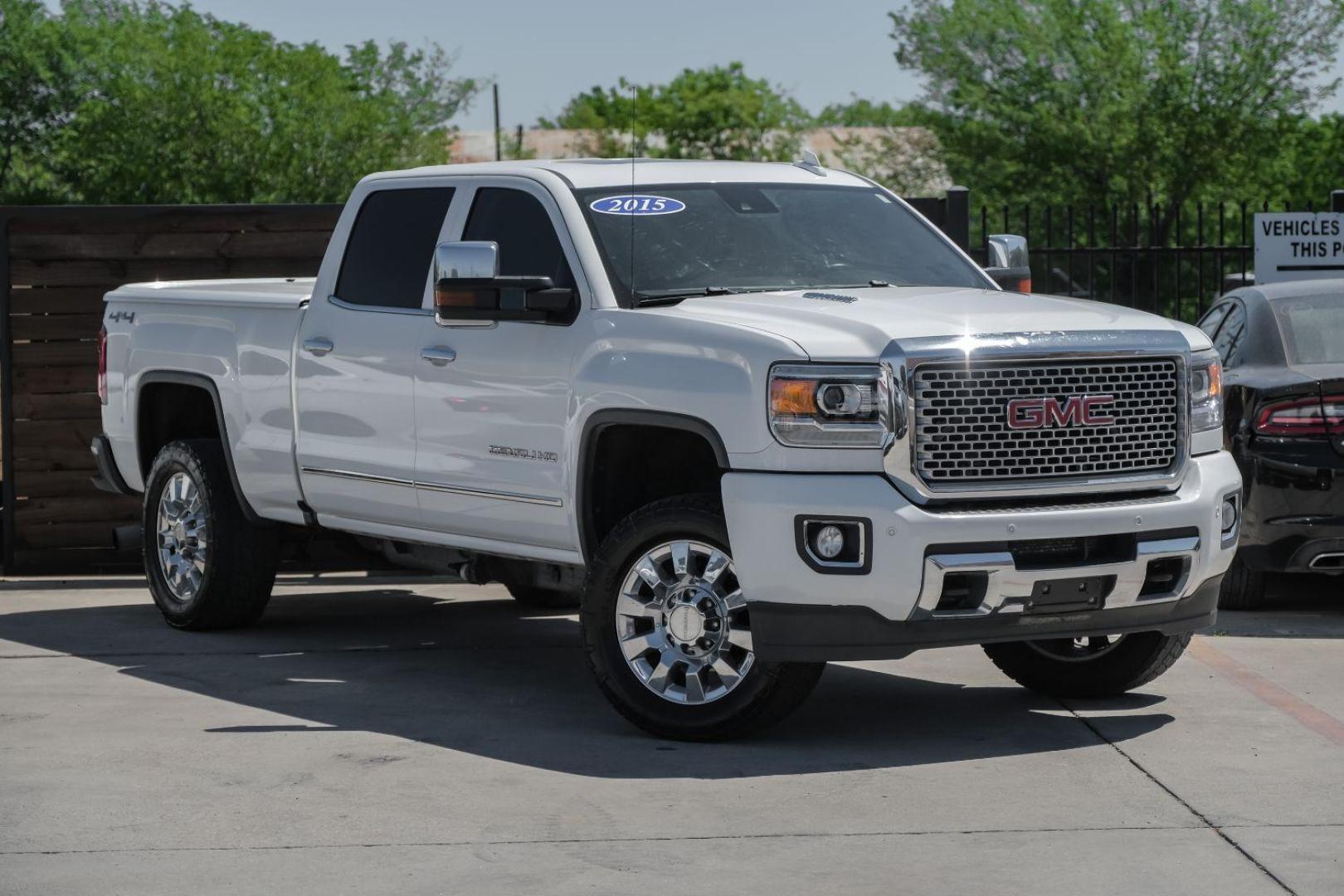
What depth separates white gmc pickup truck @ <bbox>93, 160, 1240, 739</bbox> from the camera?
22.0 ft

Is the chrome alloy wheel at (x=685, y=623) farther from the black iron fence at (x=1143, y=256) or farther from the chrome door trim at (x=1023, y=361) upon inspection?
the black iron fence at (x=1143, y=256)

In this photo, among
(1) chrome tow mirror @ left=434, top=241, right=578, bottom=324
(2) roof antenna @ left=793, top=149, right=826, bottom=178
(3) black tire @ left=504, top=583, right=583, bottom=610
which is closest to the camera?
(1) chrome tow mirror @ left=434, top=241, right=578, bottom=324

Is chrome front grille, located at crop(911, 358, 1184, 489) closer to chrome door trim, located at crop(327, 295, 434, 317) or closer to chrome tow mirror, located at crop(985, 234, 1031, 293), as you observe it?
chrome tow mirror, located at crop(985, 234, 1031, 293)

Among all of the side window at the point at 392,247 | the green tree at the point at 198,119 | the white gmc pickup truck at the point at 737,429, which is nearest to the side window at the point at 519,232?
the white gmc pickup truck at the point at 737,429

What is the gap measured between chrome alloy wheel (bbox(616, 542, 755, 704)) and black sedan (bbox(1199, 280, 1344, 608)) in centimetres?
366

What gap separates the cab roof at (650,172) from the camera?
822 centimetres

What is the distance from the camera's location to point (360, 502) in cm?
879

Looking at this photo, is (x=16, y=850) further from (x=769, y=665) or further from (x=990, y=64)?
(x=990, y=64)

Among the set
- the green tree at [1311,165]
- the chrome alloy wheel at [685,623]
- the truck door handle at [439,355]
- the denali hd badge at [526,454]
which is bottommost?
the chrome alloy wheel at [685,623]

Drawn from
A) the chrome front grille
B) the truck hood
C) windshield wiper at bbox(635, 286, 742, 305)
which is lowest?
the chrome front grille

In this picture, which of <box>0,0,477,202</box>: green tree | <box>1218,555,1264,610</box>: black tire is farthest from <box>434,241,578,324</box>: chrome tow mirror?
<box>0,0,477,202</box>: green tree

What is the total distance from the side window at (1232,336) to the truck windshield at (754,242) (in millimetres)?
2268

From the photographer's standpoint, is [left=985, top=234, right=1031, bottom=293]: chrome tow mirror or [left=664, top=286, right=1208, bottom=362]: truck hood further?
[left=985, top=234, right=1031, bottom=293]: chrome tow mirror

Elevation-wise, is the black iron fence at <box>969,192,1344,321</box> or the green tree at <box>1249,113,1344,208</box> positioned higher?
the green tree at <box>1249,113,1344,208</box>
